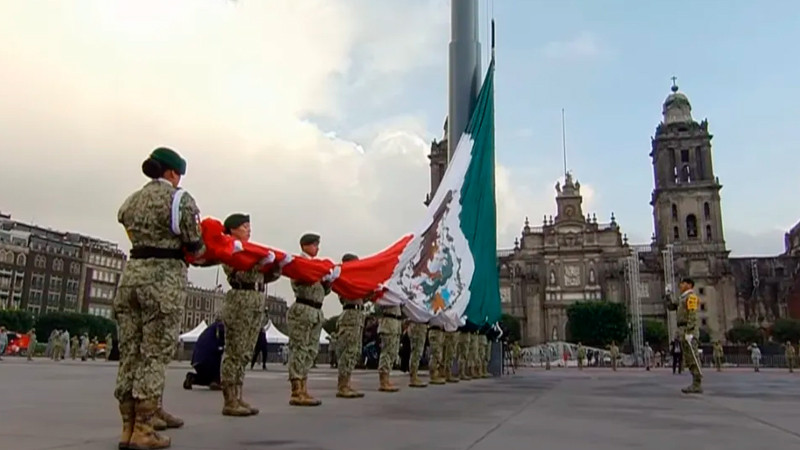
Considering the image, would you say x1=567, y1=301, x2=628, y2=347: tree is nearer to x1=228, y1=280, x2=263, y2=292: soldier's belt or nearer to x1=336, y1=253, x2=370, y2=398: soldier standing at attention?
x1=336, y1=253, x2=370, y2=398: soldier standing at attention

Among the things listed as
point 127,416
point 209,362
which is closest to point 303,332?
point 127,416

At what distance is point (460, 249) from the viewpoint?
12.7m

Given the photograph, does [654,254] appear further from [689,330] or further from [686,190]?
[689,330]

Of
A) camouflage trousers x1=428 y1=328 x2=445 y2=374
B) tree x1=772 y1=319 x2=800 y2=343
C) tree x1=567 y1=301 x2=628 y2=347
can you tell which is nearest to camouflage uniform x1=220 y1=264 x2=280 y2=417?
camouflage trousers x1=428 y1=328 x2=445 y2=374

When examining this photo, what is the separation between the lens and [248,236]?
664 cm

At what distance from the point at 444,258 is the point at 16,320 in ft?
234

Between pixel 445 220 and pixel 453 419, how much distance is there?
20.9 feet

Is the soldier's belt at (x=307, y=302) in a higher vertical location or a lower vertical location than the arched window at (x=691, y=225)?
lower

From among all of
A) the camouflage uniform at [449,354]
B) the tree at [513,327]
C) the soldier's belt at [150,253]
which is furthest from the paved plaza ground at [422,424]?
the tree at [513,327]

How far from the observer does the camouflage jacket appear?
11.1 m

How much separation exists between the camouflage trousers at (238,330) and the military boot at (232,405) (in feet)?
0.19

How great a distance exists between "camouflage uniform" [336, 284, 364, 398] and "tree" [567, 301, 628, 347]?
64112 millimetres

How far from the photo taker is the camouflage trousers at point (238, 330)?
633 cm

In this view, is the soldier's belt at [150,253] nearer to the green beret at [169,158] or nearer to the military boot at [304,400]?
the green beret at [169,158]
